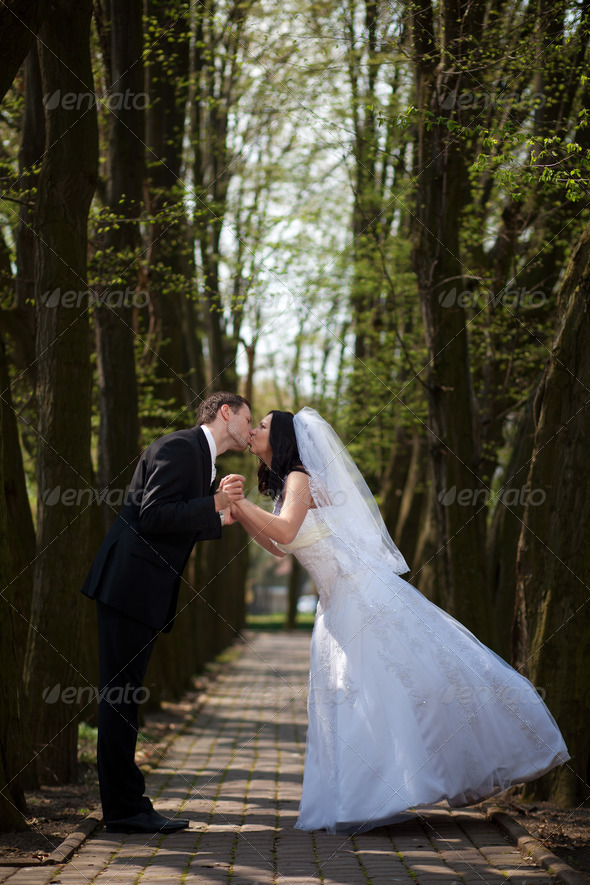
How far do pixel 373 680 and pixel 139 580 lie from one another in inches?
66.5

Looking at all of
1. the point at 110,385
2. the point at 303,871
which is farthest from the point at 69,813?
the point at 110,385

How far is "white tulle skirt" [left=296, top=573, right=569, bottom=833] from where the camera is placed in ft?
20.0

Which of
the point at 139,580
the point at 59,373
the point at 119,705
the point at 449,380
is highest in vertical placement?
the point at 449,380

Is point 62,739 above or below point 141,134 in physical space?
below

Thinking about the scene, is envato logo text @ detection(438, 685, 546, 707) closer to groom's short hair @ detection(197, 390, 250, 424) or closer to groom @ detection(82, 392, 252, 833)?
groom @ detection(82, 392, 252, 833)

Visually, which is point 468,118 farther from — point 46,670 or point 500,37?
point 46,670

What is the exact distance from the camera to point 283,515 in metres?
6.74

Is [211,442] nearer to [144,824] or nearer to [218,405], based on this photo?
[218,405]

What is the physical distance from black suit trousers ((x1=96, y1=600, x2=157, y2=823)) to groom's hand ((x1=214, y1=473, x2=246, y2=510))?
94cm

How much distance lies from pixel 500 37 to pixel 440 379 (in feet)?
11.7

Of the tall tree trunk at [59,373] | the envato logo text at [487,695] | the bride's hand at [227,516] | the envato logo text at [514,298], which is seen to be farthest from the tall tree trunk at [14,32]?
the envato logo text at [514,298]

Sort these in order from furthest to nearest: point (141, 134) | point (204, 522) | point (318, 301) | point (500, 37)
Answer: point (318, 301) < point (141, 134) < point (500, 37) < point (204, 522)

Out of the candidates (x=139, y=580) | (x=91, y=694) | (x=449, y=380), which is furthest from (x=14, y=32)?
(x=91, y=694)

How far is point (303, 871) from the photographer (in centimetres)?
530
